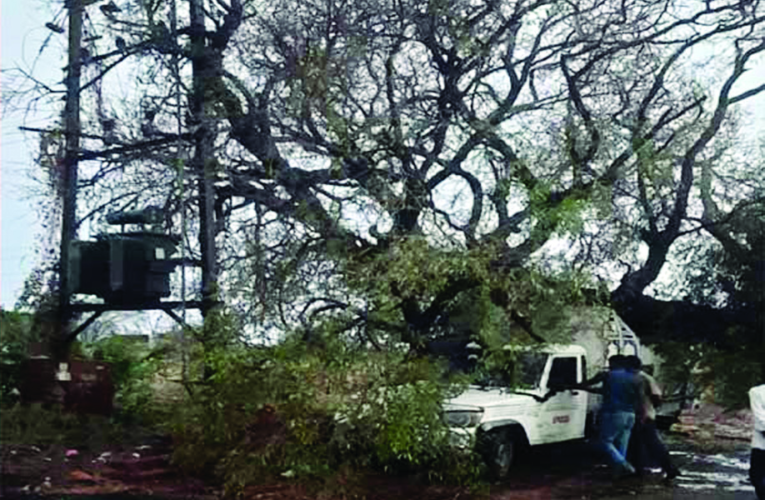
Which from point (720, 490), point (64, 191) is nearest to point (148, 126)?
point (64, 191)

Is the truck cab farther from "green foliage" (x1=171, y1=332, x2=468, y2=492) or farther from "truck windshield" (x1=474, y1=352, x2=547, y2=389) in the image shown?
"green foliage" (x1=171, y1=332, x2=468, y2=492)

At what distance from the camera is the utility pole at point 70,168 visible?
554 inches

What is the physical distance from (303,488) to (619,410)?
469cm

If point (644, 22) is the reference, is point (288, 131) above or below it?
below

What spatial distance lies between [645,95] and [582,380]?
4.22m

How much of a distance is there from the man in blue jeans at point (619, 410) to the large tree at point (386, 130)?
63.0 inches

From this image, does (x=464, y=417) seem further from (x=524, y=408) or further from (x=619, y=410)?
(x=619, y=410)

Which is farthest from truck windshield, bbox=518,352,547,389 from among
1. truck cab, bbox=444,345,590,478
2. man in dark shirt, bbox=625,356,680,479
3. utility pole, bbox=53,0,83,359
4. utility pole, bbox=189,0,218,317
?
utility pole, bbox=53,0,83,359

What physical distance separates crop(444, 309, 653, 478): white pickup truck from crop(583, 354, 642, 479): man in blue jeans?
0.59 meters

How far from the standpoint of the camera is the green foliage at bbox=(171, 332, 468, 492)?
11.4 meters

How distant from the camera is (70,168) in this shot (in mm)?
14609

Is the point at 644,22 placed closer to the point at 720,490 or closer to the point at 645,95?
the point at 645,95

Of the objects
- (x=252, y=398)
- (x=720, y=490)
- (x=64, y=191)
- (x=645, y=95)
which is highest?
(x=645, y=95)

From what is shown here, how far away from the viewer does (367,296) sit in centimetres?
1257
